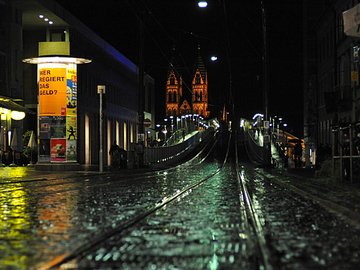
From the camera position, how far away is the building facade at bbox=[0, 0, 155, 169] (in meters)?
38.7

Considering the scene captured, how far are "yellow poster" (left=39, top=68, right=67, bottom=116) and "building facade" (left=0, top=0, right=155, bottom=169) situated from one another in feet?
6.02

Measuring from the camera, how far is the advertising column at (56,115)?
3275 centimetres

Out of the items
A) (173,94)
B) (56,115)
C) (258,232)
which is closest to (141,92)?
(56,115)

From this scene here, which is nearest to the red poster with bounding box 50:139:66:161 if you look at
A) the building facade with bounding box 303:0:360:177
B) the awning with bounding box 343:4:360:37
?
the building facade with bounding box 303:0:360:177

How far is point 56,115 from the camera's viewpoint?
32.8 m

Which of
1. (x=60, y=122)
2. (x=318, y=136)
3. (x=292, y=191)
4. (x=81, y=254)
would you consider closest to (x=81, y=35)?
(x=60, y=122)

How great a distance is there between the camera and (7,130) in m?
38.6

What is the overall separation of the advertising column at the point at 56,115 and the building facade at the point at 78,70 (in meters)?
0.94

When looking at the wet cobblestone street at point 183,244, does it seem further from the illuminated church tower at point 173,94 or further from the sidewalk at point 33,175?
the illuminated church tower at point 173,94

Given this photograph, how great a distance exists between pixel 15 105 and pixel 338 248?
3115cm

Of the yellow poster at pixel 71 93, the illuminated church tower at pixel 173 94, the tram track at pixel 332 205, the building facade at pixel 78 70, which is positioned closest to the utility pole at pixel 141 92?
→ the building facade at pixel 78 70

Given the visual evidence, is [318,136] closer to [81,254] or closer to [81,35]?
[81,35]

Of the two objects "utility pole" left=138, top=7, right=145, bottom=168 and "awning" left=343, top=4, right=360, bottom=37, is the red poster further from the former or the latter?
"awning" left=343, top=4, right=360, bottom=37

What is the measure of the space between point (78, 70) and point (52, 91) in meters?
18.1
